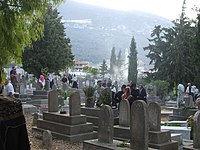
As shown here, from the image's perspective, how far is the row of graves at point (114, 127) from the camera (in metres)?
7.70

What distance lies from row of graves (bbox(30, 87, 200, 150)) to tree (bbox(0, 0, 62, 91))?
10.6ft

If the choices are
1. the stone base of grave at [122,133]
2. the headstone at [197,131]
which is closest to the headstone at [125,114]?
the stone base of grave at [122,133]

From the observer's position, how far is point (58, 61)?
38594mm

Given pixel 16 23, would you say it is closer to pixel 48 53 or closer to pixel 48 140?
pixel 48 140

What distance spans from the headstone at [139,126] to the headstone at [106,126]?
0.87 metres

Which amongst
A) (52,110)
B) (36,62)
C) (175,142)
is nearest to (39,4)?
(175,142)

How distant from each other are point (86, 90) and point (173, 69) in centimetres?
2518

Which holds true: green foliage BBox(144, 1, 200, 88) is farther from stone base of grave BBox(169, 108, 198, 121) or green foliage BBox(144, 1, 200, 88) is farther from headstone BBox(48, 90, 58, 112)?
headstone BBox(48, 90, 58, 112)

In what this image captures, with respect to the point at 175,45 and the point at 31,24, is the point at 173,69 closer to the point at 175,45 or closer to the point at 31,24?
the point at 175,45

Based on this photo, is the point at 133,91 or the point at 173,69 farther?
the point at 173,69

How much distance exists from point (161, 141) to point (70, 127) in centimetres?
311

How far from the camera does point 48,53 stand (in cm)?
3769

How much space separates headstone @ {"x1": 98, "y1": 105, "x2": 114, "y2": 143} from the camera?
8497 millimetres

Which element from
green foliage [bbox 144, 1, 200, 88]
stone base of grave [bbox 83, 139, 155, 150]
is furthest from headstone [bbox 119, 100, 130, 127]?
green foliage [bbox 144, 1, 200, 88]
